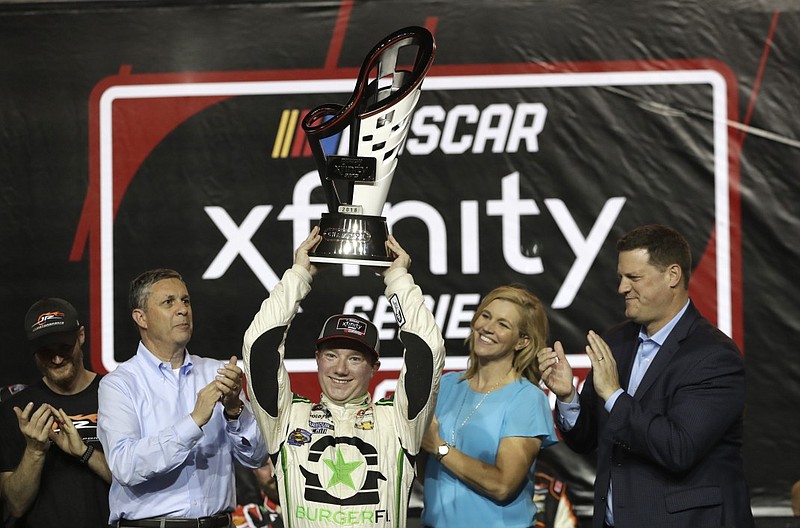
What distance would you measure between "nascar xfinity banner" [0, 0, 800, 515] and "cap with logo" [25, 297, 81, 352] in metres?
0.83

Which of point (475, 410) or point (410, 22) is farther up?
point (410, 22)

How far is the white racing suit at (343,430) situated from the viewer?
8.07 feet

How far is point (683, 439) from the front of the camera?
247 cm

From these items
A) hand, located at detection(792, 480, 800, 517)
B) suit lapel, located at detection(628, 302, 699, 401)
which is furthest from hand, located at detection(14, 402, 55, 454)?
hand, located at detection(792, 480, 800, 517)

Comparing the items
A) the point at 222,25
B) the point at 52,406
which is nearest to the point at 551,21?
the point at 222,25

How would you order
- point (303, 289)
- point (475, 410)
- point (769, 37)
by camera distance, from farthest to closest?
point (769, 37) → point (475, 410) → point (303, 289)

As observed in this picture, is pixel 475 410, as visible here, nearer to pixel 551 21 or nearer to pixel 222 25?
pixel 551 21

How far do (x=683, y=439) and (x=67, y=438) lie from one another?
1.81 meters

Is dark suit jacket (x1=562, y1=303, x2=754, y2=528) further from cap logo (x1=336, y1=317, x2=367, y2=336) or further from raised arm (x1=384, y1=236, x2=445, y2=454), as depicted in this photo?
cap logo (x1=336, y1=317, x2=367, y2=336)

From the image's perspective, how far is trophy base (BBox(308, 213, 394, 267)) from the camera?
261cm

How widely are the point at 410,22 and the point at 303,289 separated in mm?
1845

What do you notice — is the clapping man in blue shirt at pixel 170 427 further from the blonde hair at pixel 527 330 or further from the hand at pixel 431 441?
the blonde hair at pixel 527 330

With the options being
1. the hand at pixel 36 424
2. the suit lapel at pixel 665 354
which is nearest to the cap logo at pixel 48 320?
the hand at pixel 36 424

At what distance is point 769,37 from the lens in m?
3.94
